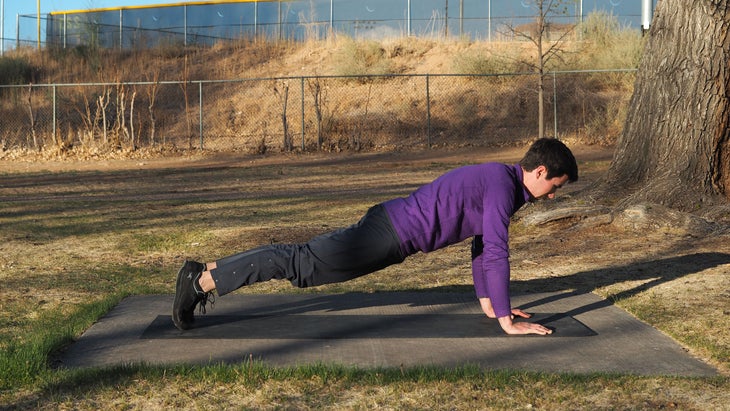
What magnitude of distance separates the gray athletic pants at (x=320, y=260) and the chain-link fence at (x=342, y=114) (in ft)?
65.9

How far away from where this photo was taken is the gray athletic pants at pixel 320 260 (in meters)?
5.54

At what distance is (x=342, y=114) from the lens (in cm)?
3025

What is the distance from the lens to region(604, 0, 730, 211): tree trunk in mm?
10062

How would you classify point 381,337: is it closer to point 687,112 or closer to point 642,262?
point 642,262

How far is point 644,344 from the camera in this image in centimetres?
550

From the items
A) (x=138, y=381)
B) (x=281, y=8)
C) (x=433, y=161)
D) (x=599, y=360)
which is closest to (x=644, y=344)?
(x=599, y=360)

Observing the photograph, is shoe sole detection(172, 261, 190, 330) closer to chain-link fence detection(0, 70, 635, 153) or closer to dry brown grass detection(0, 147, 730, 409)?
dry brown grass detection(0, 147, 730, 409)

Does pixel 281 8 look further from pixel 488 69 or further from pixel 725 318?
pixel 725 318

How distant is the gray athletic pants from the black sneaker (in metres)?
0.11

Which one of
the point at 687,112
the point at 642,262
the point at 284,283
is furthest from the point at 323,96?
the point at 284,283

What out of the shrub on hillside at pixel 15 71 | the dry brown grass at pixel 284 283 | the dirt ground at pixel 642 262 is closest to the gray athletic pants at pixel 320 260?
the dry brown grass at pixel 284 283

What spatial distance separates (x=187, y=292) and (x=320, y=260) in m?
0.78

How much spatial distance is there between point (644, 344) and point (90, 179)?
15.4 meters

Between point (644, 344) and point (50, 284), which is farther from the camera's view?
point (50, 284)
